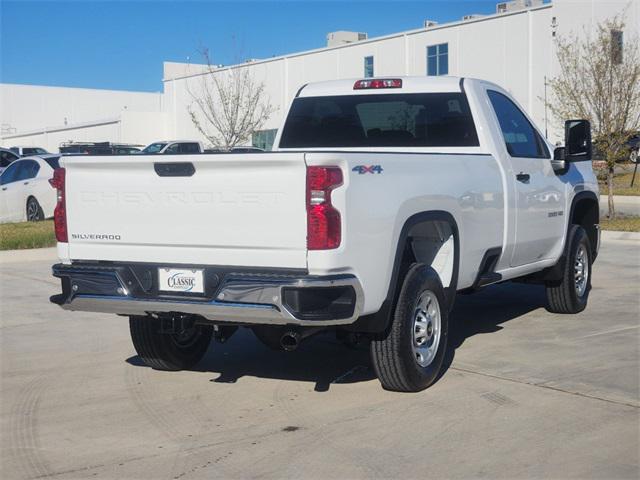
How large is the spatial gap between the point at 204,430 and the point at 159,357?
5.14 ft

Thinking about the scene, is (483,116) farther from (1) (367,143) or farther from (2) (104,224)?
(2) (104,224)

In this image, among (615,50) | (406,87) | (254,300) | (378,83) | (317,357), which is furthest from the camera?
(615,50)

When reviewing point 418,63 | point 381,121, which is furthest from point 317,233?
point 418,63

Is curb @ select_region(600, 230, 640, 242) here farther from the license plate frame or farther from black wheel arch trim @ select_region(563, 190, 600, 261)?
the license plate frame

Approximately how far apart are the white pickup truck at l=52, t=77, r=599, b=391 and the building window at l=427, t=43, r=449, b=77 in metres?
39.7

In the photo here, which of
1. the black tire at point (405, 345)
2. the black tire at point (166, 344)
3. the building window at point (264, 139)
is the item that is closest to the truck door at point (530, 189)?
the black tire at point (405, 345)

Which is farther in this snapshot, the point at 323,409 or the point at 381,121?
the point at 381,121

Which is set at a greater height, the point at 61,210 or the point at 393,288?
the point at 61,210

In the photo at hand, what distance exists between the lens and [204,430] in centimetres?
565

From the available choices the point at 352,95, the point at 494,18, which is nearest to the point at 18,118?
Answer: the point at 494,18

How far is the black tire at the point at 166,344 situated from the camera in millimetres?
7035

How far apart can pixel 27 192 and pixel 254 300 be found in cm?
1579

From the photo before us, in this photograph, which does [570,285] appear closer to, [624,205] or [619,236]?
[619,236]

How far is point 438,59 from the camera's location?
155 ft
